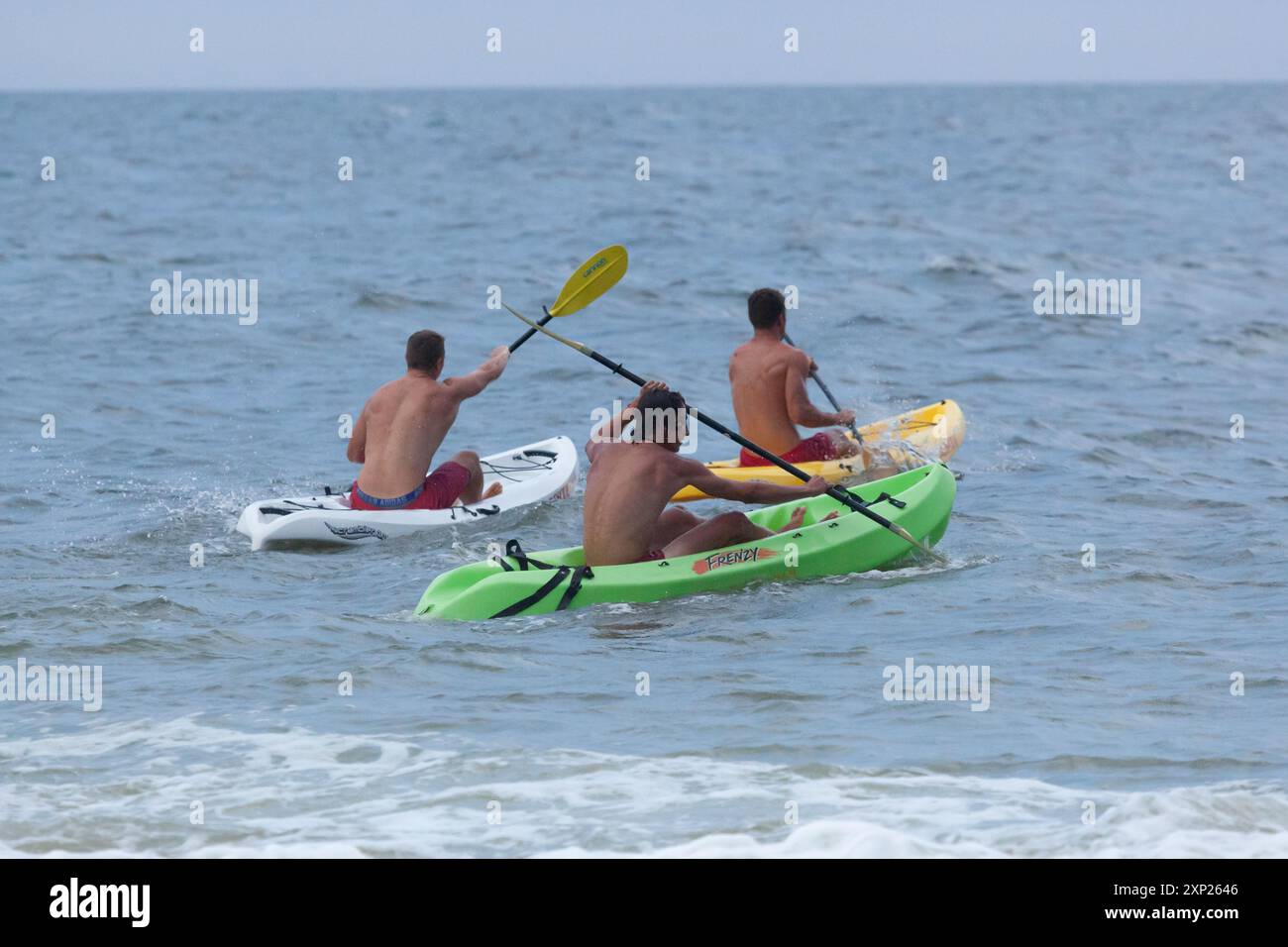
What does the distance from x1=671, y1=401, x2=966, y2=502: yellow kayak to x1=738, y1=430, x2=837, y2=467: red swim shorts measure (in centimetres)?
5

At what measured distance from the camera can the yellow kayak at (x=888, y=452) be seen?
11.1m

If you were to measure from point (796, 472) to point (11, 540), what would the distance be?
5052 mm

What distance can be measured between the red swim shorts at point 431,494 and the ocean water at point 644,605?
0.28 metres

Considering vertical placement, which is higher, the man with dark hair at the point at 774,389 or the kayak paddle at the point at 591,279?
the kayak paddle at the point at 591,279

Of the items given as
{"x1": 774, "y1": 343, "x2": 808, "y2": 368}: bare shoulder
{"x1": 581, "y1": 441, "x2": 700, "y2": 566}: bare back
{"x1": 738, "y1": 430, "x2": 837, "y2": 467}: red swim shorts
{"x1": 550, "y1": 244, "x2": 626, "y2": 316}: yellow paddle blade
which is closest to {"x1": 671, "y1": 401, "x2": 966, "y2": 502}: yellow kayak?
{"x1": 738, "y1": 430, "x2": 837, "y2": 467}: red swim shorts

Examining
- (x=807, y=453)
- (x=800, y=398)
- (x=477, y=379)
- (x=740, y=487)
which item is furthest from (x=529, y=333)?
(x=740, y=487)

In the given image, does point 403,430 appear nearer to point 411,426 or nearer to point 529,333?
point 411,426

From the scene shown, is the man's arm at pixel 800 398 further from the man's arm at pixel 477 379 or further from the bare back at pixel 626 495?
the bare back at pixel 626 495

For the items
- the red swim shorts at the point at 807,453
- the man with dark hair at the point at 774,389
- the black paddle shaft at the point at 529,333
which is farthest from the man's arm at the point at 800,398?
the black paddle shaft at the point at 529,333

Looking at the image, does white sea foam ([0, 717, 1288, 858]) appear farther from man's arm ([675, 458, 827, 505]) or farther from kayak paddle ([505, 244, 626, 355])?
kayak paddle ([505, 244, 626, 355])

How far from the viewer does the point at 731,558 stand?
8.65m

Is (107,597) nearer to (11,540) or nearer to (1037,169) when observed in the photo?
(11,540)

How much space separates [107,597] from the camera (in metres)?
8.72
